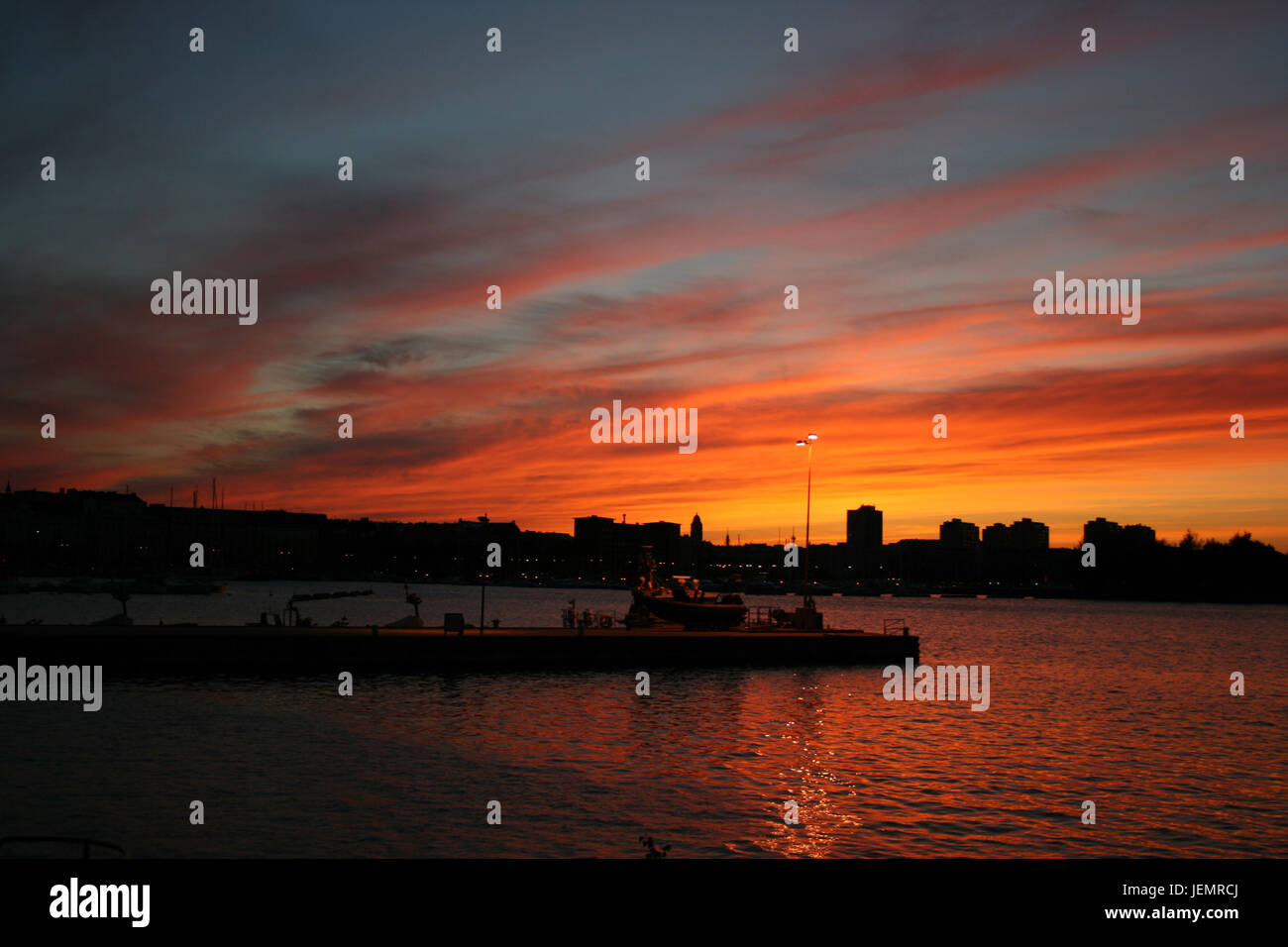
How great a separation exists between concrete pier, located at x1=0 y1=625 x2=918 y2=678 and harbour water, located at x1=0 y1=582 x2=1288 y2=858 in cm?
202

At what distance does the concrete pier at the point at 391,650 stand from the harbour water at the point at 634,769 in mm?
2023

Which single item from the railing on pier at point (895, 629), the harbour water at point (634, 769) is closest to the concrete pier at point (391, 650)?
the harbour water at point (634, 769)

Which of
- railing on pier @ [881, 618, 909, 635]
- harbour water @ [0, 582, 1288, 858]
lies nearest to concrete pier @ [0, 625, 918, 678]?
harbour water @ [0, 582, 1288, 858]

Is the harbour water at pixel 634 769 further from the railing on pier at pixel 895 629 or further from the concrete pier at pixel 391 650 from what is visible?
the railing on pier at pixel 895 629

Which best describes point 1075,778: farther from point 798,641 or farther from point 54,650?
point 54,650

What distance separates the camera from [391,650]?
205 feet

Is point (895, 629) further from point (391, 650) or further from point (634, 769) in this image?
point (634, 769)

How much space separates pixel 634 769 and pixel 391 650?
3048 centimetres

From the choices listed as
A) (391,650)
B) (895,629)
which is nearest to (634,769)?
(391,650)

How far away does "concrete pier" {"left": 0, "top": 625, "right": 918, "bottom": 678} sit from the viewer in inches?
2321

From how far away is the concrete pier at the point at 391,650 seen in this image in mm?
58947
